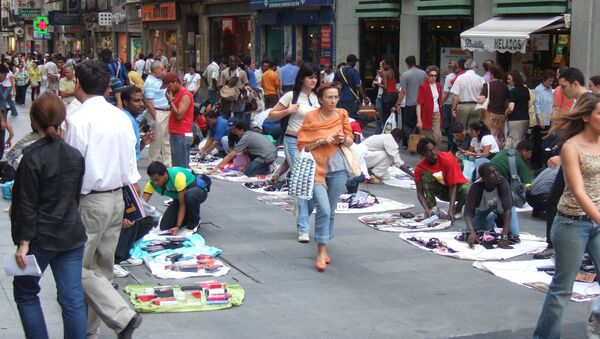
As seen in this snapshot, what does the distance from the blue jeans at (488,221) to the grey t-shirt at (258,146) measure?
476 centimetres

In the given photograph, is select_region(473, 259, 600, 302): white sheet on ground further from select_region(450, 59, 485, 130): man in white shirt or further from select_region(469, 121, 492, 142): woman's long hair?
select_region(450, 59, 485, 130): man in white shirt

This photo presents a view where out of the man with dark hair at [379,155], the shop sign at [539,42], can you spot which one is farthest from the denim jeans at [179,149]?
the shop sign at [539,42]

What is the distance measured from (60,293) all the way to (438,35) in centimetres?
1693

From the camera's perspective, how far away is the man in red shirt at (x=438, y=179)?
34.5ft

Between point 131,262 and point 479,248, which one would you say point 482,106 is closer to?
point 479,248

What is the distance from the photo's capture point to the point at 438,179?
10.7 meters

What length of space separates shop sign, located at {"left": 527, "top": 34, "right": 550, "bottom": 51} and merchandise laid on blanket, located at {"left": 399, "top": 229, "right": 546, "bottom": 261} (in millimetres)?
8856

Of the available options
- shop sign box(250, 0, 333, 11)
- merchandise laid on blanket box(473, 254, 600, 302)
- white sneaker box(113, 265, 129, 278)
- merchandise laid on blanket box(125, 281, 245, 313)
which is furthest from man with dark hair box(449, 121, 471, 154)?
shop sign box(250, 0, 333, 11)

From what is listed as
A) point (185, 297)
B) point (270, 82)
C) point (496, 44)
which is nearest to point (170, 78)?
point (185, 297)

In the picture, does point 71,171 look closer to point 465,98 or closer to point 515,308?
point 515,308

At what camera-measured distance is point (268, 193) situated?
12734 mm

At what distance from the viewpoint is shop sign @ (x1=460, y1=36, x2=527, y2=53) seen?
55.8ft

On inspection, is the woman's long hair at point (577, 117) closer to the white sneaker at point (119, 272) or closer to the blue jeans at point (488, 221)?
the blue jeans at point (488, 221)

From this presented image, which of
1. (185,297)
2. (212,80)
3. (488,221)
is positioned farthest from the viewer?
(212,80)
